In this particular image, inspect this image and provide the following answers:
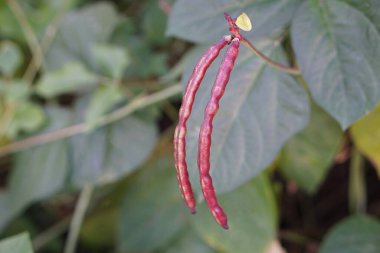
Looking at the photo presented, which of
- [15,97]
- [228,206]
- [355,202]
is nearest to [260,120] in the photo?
[228,206]

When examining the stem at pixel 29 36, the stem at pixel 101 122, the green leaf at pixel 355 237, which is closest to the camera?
the green leaf at pixel 355 237

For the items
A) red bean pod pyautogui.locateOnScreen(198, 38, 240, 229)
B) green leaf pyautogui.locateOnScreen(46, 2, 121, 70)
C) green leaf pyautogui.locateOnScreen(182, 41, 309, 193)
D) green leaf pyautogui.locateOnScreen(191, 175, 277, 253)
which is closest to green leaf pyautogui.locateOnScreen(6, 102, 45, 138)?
green leaf pyautogui.locateOnScreen(46, 2, 121, 70)

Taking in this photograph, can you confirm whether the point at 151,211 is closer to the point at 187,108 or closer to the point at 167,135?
the point at 167,135

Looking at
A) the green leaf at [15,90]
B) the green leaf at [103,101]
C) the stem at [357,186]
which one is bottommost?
the stem at [357,186]

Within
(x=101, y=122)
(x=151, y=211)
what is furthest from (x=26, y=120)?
(x=151, y=211)

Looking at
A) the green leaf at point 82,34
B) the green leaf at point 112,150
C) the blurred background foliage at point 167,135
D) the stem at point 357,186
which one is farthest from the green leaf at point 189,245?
the green leaf at point 82,34

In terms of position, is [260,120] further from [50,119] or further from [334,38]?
[50,119]

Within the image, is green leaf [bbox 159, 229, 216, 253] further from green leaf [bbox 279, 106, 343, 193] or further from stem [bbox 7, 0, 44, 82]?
stem [bbox 7, 0, 44, 82]

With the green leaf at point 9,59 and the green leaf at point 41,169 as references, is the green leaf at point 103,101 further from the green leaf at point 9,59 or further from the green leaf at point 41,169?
the green leaf at point 9,59
